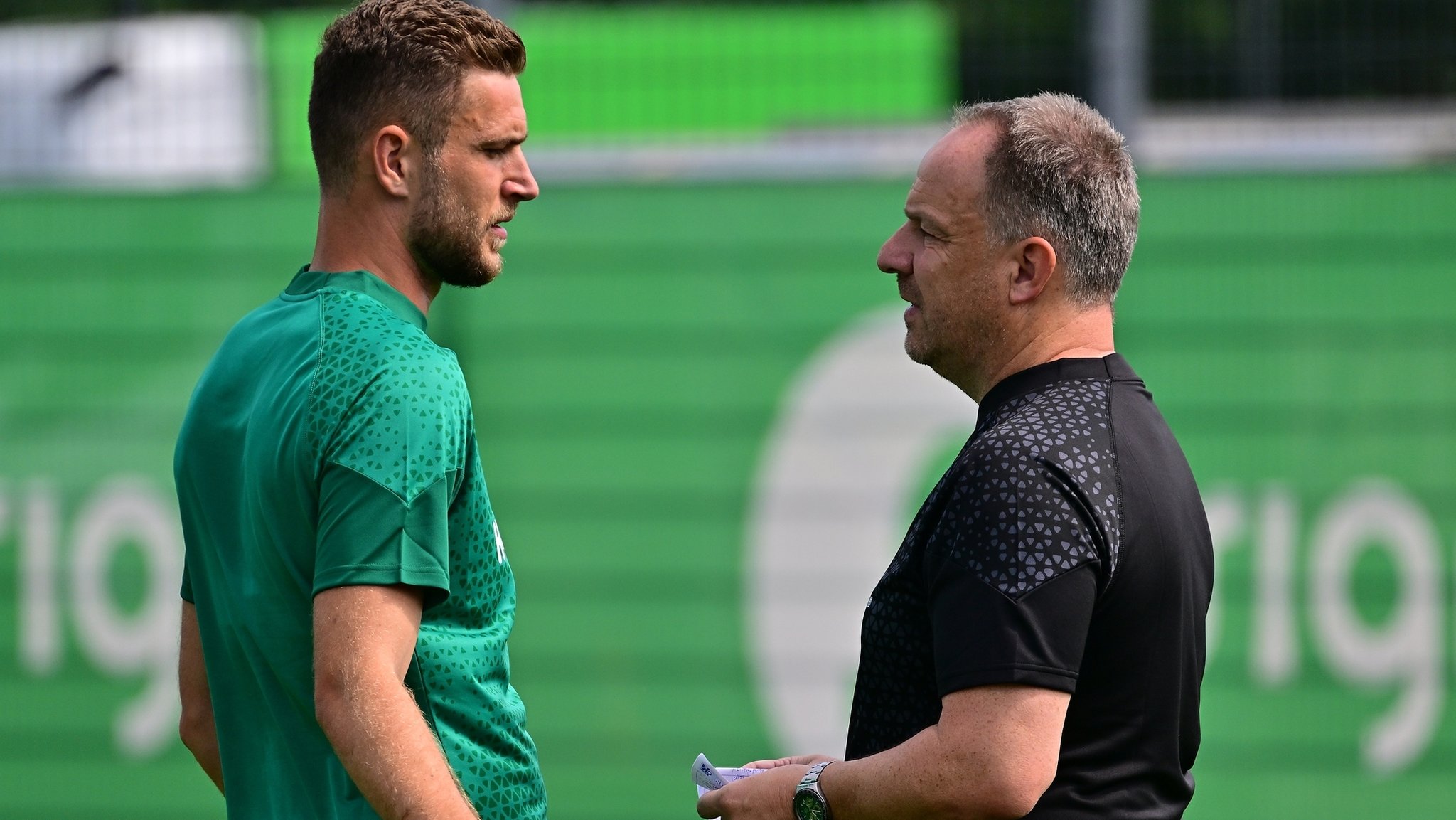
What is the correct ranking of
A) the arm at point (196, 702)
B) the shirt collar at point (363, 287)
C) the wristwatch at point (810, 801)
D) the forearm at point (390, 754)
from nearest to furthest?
1. the forearm at point (390, 754)
2. the wristwatch at point (810, 801)
3. the shirt collar at point (363, 287)
4. the arm at point (196, 702)

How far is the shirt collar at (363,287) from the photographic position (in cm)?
203

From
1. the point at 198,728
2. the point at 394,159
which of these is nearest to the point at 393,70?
the point at 394,159

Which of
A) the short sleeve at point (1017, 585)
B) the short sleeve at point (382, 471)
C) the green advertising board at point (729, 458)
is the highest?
the short sleeve at point (382, 471)

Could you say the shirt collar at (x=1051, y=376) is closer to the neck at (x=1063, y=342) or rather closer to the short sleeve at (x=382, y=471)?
the neck at (x=1063, y=342)

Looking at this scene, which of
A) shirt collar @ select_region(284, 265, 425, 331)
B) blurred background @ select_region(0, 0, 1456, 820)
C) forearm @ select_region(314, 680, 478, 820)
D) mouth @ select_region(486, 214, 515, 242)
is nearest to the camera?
forearm @ select_region(314, 680, 478, 820)

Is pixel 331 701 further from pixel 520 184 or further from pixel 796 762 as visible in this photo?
pixel 520 184

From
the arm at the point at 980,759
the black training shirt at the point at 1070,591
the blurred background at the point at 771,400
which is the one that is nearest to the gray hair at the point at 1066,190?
the black training shirt at the point at 1070,591

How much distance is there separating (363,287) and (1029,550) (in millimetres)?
933

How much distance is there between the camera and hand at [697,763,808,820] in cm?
196

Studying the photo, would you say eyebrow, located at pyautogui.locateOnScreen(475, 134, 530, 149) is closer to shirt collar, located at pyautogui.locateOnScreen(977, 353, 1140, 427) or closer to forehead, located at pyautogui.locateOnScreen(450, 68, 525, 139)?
forehead, located at pyautogui.locateOnScreen(450, 68, 525, 139)

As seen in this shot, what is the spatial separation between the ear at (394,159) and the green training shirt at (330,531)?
141mm

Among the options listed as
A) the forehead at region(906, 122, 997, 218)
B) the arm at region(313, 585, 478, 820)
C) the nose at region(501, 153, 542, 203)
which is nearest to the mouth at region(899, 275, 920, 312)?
the forehead at region(906, 122, 997, 218)

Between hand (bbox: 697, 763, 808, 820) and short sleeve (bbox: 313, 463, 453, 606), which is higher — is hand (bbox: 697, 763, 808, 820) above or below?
below

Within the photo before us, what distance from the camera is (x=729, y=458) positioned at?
455 centimetres
